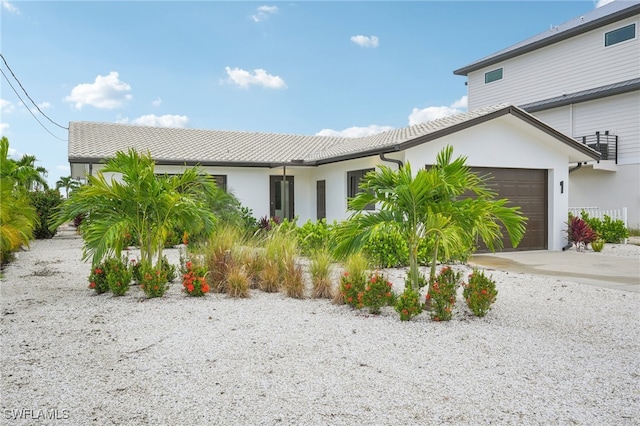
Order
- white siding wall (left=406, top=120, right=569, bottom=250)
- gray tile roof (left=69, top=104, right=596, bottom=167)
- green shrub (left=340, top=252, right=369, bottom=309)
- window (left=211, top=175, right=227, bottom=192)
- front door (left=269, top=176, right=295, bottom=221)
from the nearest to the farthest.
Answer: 1. green shrub (left=340, top=252, right=369, bottom=309)
2. white siding wall (left=406, top=120, right=569, bottom=250)
3. gray tile roof (left=69, top=104, right=596, bottom=167)
4. window (left=211, top=175, right=227, bottom=192)
5. front door (left=269, top=176, right=295, bottom=221)

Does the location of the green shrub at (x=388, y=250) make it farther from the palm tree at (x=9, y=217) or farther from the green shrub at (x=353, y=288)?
the palm tree at (x=9, y=217)

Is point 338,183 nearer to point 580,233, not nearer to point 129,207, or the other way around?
point 580,233

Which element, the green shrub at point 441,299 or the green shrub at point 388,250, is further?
the green shrub at point 388,250

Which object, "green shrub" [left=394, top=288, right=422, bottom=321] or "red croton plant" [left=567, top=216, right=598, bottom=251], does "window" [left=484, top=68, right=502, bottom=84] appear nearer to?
"red croton plant" [left=567, top=216, right=598, bottom=251]

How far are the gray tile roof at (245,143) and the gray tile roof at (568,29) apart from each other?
9801mm

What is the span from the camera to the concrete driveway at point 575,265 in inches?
352

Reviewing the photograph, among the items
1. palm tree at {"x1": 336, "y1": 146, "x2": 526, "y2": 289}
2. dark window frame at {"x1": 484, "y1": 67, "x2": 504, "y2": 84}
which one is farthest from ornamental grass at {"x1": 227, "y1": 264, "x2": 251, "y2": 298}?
dark window frame at {"x1": 484, "y1": 67, "x2": 504, "y2": 84}

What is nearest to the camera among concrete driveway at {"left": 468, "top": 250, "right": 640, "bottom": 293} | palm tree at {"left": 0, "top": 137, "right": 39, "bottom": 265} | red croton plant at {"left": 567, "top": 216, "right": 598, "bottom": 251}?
concrete driveway at {"left": 468, "top": 250, "right": 640, "bottom": 293}

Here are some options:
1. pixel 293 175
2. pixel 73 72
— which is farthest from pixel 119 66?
pixel 293 175

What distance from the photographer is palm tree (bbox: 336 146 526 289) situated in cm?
572

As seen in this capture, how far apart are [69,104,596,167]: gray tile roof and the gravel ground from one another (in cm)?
702

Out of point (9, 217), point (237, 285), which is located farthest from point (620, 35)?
point (9, 217)

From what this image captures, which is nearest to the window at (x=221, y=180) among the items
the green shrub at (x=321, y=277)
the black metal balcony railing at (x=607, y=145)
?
the green shrub at (x=321, y=277)

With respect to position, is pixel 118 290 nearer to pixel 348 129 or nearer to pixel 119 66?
pixel 119 66
